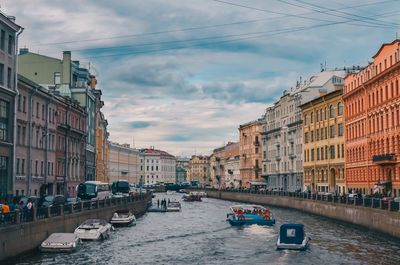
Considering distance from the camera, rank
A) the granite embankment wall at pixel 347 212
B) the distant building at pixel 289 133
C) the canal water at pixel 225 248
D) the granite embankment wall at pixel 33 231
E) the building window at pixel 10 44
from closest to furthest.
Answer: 1. the granite embankment wall at pixel 33 231
2. the canal water at pixel 225 248
3. the granite embankment wall at pixel 347 212
4. the building window at pixel 10 44
5. the distant building at pixel 289 133

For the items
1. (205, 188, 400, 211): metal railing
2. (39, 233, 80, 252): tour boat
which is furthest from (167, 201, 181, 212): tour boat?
(39, 233, 80, 252): tour boat

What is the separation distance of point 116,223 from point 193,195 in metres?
76.5

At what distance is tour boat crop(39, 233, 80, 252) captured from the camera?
37.9 metres

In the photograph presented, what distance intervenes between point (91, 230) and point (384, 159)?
123ft

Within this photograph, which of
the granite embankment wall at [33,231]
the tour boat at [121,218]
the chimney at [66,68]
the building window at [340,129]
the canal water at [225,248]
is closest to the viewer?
the granite embankment wall at [33,231]

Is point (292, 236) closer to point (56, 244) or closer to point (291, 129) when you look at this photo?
point (56, 244)

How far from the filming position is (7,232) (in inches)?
1288

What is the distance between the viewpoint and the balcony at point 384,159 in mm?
68750

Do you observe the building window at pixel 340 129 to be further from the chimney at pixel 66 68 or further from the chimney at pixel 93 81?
the chimney at pixel 93 81

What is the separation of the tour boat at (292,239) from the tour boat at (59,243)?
13446mm

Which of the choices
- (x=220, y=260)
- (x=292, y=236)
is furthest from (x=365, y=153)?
(x=220, y=260)

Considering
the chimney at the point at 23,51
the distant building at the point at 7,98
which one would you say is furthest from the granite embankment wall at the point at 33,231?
the chimney at the point at 23,51

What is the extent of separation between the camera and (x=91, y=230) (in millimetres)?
46344

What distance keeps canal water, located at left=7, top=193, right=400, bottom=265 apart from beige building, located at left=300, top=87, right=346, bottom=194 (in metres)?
35.3
